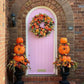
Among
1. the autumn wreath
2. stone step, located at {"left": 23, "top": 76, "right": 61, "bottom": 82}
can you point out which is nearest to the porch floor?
stone step, located at {"left": 23, "top": 76, "right": 61, "bottom": 82}

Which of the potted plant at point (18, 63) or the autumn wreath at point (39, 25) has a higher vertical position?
the autumn wreath at point (39, 25)

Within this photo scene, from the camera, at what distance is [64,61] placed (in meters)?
4.05

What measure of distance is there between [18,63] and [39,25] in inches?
58.8

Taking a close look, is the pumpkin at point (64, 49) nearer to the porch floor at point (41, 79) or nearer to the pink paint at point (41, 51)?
the pink paint at point (41, 51)

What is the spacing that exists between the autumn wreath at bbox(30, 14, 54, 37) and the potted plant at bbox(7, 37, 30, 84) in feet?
2.03

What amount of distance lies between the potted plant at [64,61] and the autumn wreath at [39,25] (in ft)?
2.01

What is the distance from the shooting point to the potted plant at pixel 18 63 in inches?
156

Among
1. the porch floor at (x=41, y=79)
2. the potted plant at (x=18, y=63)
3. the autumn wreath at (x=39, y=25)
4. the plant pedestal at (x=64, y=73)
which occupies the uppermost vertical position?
the autumn wreath at (x=39, y=25)

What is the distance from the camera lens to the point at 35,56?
466 centimetres

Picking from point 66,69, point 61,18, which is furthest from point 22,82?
point 61,18

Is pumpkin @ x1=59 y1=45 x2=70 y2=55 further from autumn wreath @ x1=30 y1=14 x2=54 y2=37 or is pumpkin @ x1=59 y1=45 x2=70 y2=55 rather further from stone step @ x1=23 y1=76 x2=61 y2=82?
stone step @ x1=23 y1=76 x2=61 y2=82

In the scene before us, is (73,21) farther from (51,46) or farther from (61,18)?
(51,46)

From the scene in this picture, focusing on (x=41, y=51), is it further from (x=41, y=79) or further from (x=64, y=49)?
(x=41, y=79)

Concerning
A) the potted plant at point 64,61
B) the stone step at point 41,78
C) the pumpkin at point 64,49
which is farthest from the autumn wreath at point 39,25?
the stone step at point 41,78
